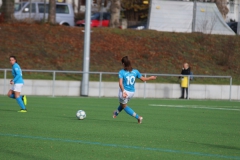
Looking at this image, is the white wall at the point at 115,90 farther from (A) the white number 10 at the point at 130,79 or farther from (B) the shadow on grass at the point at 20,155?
(B) the shadow on grass at the point at 20,155

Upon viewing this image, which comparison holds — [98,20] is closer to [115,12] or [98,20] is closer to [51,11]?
[115,12]

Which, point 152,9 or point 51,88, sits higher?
point 152,9

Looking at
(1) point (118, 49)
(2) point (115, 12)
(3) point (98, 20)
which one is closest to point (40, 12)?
(2) point (115, 12)

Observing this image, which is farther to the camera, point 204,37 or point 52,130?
point 204,37

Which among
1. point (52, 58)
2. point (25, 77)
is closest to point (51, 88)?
point (25, 77)

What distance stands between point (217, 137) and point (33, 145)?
449 cm

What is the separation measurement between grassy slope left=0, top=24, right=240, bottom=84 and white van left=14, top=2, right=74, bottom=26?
7.36ft

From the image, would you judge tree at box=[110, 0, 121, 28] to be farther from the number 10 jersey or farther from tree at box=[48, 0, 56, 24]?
the number 10 jersey

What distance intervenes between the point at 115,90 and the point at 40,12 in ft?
44.8

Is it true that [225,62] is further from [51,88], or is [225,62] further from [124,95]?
[124,95]

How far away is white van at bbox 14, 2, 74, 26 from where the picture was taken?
42.5m

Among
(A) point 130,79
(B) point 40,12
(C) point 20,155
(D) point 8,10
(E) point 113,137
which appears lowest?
(E) point 113,137

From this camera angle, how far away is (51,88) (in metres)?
31.8

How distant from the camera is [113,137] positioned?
13.3 metres
